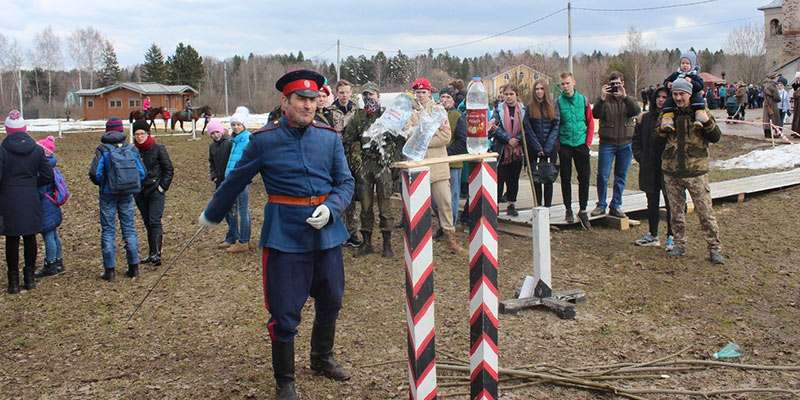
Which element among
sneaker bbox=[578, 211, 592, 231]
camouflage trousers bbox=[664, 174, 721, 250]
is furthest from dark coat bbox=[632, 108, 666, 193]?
sneaker bbox=[578, 211, 592, 231]

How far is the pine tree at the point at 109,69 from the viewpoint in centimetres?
9294

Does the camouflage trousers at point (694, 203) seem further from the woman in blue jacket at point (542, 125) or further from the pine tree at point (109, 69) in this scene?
the pine tree at point (109, 69)

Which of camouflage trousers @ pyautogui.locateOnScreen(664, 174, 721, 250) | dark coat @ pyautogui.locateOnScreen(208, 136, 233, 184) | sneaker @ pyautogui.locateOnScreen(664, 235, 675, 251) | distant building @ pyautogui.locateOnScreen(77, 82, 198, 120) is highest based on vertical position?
distant building @ pyautogui.locateOnScreen(77, 82, 198, 120)

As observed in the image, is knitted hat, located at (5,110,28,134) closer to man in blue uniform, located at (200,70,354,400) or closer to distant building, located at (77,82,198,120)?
man in blue uniform, located at (200,70,354,400)

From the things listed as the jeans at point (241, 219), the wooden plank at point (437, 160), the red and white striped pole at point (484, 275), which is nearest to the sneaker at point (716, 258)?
the red and white striped pole at point (484, 275)

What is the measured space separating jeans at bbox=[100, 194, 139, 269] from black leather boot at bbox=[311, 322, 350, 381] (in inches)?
157

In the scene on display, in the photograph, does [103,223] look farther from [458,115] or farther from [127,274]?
[458,115]

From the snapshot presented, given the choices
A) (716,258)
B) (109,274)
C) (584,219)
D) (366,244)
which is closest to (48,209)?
(109,274)

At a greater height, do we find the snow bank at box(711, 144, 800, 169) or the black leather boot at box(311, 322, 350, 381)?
the snow bank at box(711, 144, 800, 169)

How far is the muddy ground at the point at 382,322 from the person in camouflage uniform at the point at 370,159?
23.4 inches

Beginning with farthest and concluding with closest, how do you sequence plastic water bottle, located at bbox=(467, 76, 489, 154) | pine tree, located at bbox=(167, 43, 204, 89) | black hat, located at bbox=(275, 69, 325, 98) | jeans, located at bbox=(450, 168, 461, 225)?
1. pine tree, located at bbox=(167, 43, 204, 89)
2. jeans, located at bbox=(450, 168, 461, 225)
3. plastic water bottle, located at bbox=(467, 76, 489, 154)
4. black hat, located at bbox=(275, 69, 325, 98)

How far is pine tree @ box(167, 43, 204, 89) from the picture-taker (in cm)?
7629

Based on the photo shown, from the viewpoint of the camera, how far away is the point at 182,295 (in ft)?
24.7

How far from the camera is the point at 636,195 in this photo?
12070 mm
